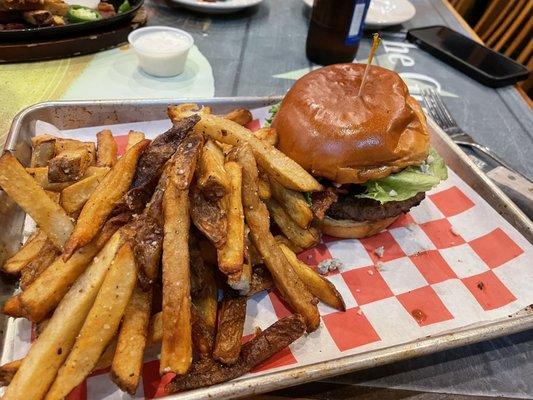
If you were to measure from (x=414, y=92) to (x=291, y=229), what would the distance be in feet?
6.85

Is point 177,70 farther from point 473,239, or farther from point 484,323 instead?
point 484,323

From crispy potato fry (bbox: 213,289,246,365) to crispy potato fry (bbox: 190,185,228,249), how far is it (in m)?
0.29

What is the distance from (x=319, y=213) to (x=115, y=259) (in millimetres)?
890

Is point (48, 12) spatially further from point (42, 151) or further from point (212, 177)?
point (212, 177)

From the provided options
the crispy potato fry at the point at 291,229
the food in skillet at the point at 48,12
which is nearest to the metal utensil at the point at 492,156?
the crispy potato fry at the point at 291,229

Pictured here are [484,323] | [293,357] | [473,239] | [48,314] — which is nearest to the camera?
[48,314]

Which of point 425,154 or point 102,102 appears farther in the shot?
point 102,102

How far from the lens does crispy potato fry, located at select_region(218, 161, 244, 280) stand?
1337mm

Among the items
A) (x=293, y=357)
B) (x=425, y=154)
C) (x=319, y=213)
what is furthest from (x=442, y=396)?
(x=425, y=154)

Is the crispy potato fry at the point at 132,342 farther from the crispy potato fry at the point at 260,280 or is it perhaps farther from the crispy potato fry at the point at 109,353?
the crispy potato fry at the point at 260,280

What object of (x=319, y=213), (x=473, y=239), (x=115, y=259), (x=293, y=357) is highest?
(x=115, y=259)

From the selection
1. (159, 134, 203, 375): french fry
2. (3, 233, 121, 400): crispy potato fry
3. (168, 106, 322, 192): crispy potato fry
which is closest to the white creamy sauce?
Answer: (168, 106, 322, 192): crispy potato fry

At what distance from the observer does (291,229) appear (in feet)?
5.94

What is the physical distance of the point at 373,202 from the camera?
1.99 meters
